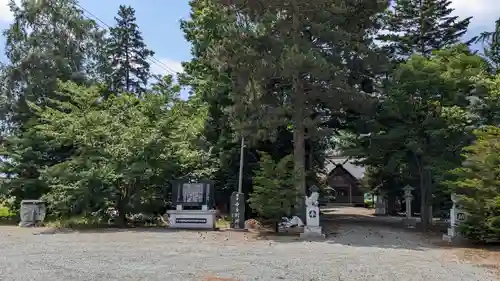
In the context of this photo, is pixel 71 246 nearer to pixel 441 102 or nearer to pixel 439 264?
pixel 439 264

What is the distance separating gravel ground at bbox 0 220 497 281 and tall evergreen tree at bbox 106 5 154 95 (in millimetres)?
25548

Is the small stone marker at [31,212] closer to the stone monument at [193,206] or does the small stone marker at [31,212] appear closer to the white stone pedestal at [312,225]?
the stone monument at [193,206]

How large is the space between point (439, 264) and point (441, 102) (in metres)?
9.32

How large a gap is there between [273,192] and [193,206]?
3.06 metres

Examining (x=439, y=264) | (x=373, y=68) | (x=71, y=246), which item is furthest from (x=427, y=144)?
(x=71, y=246)

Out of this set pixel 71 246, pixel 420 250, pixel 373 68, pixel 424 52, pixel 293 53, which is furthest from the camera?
pixel 424 52

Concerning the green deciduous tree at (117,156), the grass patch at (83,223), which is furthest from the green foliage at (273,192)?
the grass patch at (83,223)

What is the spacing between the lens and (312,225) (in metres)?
14.0

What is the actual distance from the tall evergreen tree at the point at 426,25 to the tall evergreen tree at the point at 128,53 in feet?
64.8

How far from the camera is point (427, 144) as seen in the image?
17156 millimetres

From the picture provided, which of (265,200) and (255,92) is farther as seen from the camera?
(255,92)

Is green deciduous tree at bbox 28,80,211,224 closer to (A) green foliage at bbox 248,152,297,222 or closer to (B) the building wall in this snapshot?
(A) green foliage at bbox 248,152,297,222

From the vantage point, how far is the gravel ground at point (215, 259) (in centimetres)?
751

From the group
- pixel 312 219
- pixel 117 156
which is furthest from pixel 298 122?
pixel 117 156
